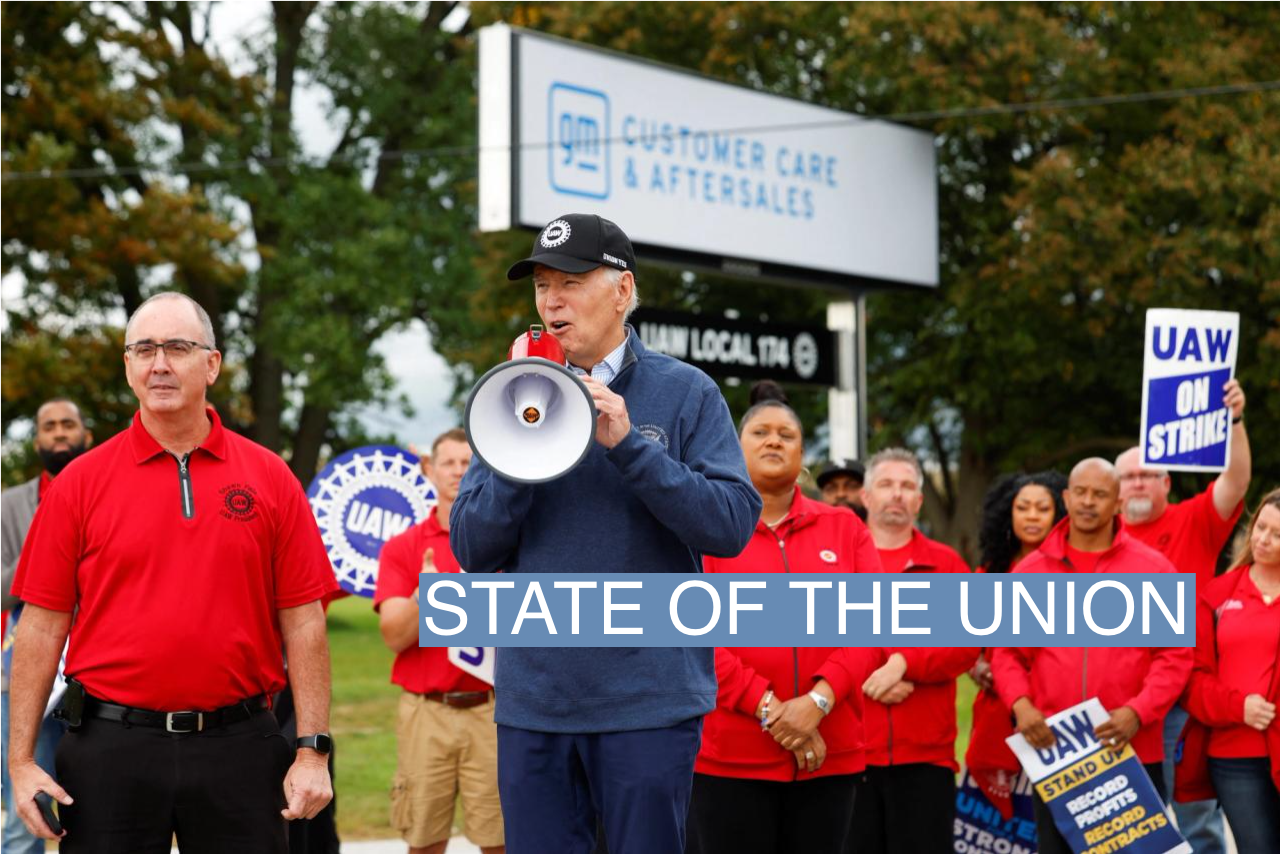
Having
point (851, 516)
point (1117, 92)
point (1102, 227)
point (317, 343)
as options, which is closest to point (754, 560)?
point (851, 516)

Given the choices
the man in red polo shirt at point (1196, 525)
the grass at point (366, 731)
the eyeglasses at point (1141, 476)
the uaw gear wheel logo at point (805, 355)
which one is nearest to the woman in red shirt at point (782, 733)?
the man in red polo shirt at point (1196, 525)

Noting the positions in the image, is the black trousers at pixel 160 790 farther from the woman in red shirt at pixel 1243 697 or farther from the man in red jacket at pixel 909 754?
the woman in red shirt at pixel 1243 697

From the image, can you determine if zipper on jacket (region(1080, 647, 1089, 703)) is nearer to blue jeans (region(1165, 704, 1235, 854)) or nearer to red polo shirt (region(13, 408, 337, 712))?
blue jeans (region(1165, 704, 1235, 854))

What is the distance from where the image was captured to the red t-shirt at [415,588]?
6961 millimetres

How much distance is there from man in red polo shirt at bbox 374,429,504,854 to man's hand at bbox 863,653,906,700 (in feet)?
5.17

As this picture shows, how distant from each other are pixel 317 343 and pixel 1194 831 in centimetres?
2174

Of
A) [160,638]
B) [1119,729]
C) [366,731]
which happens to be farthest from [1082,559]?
[366,731]

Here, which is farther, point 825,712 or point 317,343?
point 317,343

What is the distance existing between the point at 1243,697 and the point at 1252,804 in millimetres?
412

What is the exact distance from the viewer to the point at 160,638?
13.8 feet

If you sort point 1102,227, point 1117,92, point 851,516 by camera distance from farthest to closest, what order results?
1. point 1117,92
2. point 1102,227
3. point 851,516

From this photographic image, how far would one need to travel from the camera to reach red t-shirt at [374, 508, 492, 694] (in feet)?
22.8

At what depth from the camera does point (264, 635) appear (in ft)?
14.5

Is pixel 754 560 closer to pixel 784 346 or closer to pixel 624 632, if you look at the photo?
pixel 624 632
